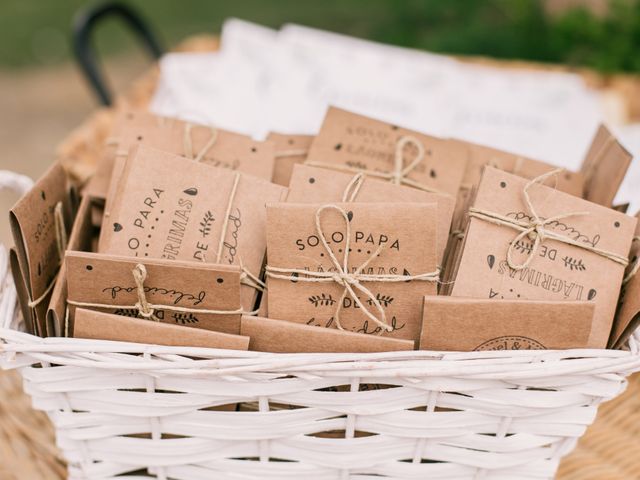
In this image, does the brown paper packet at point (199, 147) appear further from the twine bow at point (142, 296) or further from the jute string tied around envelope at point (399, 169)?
the twine bow at point (142, 296)

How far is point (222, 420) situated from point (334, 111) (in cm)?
42

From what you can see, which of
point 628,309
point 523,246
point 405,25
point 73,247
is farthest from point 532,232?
point 405,25

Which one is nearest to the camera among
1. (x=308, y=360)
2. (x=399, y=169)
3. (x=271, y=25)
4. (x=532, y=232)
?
(x=308, y=360)

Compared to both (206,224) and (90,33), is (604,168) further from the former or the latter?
(90,33)

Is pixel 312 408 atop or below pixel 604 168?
below

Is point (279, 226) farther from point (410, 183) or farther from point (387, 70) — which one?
point (387, 70)

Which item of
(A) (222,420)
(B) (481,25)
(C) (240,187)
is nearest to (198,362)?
(A) (222,420)

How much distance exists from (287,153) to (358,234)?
24cm

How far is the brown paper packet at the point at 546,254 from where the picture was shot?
2.23 feet

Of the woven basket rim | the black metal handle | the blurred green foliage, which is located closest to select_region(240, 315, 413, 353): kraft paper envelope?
the woven basket rim

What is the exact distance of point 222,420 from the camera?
64 cm

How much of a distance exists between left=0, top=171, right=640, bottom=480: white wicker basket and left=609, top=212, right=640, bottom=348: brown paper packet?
15 millimetres

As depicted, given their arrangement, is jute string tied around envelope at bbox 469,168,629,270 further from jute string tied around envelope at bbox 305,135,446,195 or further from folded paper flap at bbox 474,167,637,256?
jute string tied around envelope at bbox 305,135,446,195

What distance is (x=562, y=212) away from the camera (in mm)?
703
